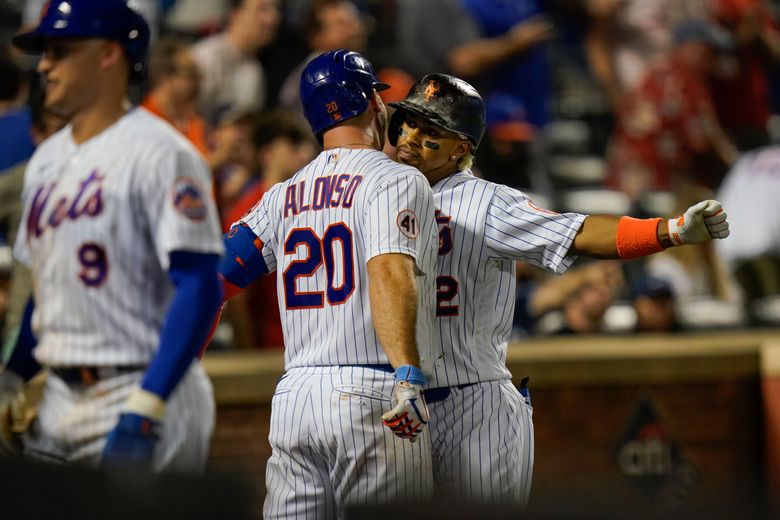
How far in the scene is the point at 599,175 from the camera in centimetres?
912

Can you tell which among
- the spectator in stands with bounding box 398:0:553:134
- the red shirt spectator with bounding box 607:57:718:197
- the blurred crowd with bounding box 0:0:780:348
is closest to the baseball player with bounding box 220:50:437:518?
the blurred crowd with bounding box 0:0:780:348

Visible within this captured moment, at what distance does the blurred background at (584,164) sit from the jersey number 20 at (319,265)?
1272 millimetres

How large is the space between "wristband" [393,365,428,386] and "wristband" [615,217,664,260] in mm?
648

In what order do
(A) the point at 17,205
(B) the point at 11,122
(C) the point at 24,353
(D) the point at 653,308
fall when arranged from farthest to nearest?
(D) the point at 653,308 → (B) the point at 11,122 → (A) the point at 17,205 → (C) the point at 24,353

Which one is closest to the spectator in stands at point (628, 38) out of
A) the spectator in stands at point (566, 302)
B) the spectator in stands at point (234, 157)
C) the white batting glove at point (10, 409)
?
the spectator in stands at point (566, 302)

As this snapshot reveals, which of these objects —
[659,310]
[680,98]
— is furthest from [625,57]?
[659,310]

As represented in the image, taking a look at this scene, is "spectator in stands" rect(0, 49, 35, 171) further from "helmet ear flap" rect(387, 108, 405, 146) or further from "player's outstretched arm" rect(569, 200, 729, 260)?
"player's outstretched arm" rect(569, 200, 729, 260)

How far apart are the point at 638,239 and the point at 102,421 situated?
1.46 metres

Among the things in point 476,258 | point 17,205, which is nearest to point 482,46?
point 17,205

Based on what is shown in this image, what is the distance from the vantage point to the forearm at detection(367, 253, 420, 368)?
348cm

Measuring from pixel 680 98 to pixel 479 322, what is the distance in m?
5.35

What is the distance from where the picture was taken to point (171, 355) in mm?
3537

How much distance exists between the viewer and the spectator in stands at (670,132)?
8.84 metres

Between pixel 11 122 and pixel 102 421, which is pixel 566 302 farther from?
pixel 102 421
